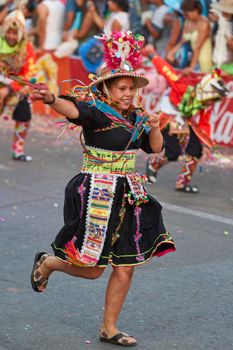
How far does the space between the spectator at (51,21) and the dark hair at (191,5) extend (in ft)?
9.85

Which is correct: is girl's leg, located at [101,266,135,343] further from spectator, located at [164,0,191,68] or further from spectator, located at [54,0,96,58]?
spectator, located at [54,0,96,58]

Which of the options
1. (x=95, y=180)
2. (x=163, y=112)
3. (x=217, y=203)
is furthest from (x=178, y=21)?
(x=95, y=180)

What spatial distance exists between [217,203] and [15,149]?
2.96 meters

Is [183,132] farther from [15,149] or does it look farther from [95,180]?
[95,180]

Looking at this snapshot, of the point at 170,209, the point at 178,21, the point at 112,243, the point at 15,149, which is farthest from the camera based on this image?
the point at 178,21

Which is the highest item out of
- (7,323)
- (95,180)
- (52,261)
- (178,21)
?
(178,21)

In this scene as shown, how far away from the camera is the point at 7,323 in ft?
17.7

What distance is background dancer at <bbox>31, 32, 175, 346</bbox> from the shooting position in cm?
512

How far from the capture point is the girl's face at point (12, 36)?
10.6 meters

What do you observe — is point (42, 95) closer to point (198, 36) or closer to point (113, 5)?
point (198, 36)

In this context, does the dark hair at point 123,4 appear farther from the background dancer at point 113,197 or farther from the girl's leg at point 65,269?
the girl's leg at point 65,269

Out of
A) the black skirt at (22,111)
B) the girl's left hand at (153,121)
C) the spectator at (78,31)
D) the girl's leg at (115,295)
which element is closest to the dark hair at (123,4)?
the spectator at (78,31)

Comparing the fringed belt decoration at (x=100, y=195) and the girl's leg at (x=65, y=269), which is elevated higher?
the fringed belt decoration at (x=100, y=195)

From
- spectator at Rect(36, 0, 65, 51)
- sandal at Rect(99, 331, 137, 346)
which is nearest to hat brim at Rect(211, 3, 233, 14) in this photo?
spectator at Rect(36, 0, 65, 51)
